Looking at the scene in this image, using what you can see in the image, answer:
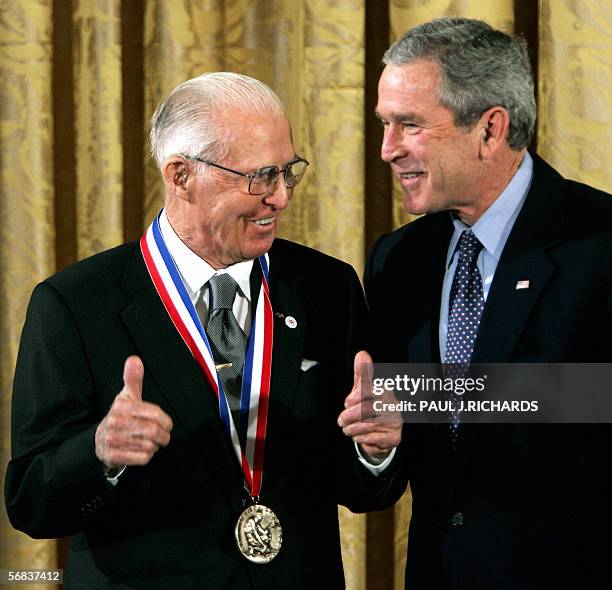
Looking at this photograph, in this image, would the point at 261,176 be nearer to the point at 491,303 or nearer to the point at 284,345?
the point at 284,345

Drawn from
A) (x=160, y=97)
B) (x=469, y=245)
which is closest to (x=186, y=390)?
(x=469, y=245)

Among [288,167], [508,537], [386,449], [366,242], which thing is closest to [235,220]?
[288,167]

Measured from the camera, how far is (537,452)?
207 centimetres

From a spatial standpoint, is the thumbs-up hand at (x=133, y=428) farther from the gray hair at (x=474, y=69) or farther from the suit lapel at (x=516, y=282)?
the gray hair at (x=474, y=69)

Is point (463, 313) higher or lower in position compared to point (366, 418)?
higher

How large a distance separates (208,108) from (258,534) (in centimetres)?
78

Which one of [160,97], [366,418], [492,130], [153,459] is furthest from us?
[160,97]

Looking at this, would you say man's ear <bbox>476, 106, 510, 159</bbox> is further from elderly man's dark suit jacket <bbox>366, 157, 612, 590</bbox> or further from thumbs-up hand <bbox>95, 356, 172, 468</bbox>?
thumbs-up hand <bbox>95, 356, 172, 468</bbox>

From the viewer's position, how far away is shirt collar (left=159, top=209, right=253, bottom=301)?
83.0 inches

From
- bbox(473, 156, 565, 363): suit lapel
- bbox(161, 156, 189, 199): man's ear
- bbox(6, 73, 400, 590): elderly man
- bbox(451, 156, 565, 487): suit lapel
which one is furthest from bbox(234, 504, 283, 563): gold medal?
bbox(161, 156, 189, 199): man's ear

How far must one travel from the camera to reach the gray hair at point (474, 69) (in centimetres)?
219

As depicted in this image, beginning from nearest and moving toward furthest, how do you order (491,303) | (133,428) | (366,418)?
(133,428) < (366,418) < (491,303)

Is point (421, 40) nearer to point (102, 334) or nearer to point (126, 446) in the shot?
point (102, 334)

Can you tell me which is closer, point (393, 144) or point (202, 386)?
point (202, 386)
